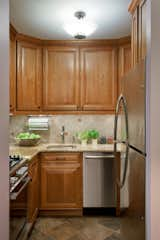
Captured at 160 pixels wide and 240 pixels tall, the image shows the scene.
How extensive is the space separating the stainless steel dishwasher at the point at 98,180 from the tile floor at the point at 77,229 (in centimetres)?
22

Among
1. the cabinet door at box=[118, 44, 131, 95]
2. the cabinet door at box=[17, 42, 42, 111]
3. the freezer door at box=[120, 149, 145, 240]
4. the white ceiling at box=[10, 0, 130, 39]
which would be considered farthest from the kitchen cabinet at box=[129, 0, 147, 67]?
the cabinet door at box=[17, 42, 42, 111]

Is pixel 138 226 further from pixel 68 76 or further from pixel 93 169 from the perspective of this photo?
pixel 68 76

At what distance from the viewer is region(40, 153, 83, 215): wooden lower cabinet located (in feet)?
11.2

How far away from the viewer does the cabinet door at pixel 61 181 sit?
3.41 meters

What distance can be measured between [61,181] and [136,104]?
1990mm

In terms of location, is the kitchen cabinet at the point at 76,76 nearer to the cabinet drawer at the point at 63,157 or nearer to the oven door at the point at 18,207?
the cabinet drawer at the point at 63,157

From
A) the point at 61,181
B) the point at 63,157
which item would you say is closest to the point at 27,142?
the point at 63,157

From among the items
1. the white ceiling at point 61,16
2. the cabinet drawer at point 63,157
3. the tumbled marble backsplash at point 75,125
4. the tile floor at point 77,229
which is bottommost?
the tile floor at point 77,229

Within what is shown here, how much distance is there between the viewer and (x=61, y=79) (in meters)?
3.83

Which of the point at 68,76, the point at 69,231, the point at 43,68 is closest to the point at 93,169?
the point at 69,231

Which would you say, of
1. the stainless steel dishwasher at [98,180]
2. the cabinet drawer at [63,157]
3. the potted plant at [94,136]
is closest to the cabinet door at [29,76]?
the cabinet drawer at [63,157]

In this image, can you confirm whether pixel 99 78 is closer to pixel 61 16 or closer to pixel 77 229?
pixel 61 16

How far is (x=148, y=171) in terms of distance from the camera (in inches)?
59.4
